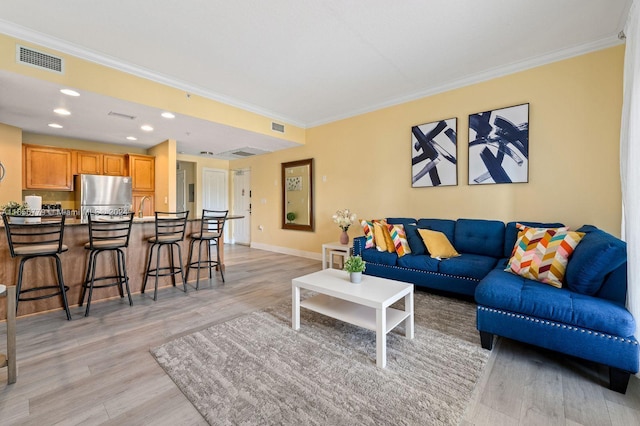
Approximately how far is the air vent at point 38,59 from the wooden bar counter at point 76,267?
157 cm

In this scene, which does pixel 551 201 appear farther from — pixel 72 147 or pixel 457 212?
pixel 72 147

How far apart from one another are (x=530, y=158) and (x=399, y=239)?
180 cm

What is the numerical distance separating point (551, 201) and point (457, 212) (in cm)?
100

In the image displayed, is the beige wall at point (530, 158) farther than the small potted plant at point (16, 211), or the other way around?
the beige wall at point (530, 158)

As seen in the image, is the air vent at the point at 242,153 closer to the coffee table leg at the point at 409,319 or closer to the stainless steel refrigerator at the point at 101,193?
the stainless steel refrigerator at the point at 101,193

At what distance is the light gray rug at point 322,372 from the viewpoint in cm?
148

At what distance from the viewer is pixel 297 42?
2.81 meters

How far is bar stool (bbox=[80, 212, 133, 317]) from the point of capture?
113 inches

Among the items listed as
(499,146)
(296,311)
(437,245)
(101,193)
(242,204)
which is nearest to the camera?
(296,311)

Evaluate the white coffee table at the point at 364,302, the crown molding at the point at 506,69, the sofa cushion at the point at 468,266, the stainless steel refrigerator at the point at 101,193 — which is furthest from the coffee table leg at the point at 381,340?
the stainless steel refrigerator at the point at 101,193

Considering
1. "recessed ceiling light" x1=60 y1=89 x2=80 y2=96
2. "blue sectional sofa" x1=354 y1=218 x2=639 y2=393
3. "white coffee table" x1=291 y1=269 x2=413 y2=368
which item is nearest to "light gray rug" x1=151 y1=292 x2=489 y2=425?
"white coffee table" x1=291 y1=269 x2=413 y2=368

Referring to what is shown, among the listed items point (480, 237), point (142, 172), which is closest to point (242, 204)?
point (142, 172)

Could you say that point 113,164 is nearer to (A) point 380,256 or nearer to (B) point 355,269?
(A) point 380,256

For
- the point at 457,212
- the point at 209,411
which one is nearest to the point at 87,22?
the point at 209,411
